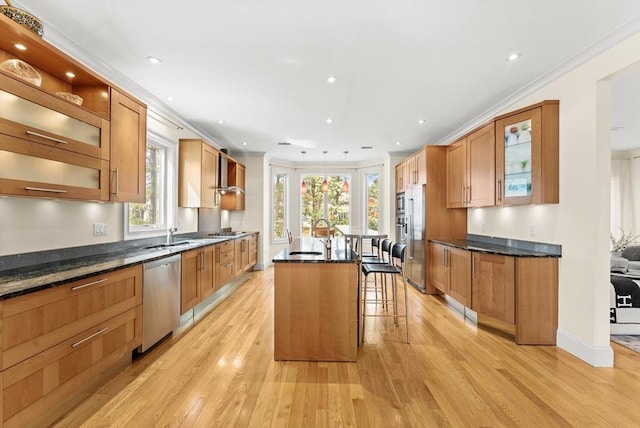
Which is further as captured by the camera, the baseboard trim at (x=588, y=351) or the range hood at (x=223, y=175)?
the range hood at (x=223, y=175)

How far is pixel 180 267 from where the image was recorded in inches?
129

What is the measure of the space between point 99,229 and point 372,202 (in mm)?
6125

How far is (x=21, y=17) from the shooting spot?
1833 mm

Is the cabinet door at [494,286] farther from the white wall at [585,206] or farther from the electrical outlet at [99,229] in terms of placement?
the electrical outlet at [99,229]

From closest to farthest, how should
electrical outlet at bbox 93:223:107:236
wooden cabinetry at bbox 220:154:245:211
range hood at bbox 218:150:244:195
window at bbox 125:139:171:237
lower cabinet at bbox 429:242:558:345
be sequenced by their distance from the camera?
electrical outlet at bbox 93:223:107:236, lower cabinet at bbox 429:242:558:345, window at bbox 125:139:171:237, range hood at bbox 218:150:244:195, wooden cabinetry at bbox 220:154:245:211

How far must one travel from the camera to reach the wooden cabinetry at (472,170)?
3.69m

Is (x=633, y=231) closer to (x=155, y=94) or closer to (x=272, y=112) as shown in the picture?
(x=272, y=112)

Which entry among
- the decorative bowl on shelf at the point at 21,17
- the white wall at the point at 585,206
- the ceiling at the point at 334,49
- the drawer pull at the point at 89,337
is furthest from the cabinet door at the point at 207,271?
the white wall at the point at 585,206

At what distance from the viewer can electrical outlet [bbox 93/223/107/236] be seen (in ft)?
Answer: 9.16

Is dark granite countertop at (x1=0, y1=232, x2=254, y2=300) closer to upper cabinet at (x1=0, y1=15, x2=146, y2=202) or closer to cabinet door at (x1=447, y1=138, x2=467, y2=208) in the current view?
upper cabinet at (x1=0, y1=15, x2=146, y2=202)

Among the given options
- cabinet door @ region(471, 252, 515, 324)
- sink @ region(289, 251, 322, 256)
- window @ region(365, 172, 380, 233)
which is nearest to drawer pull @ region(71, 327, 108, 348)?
sink @ region(289, 251, 322, 256)

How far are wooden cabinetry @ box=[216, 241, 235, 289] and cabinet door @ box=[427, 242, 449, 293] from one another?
3.28 m

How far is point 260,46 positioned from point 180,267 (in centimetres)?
237

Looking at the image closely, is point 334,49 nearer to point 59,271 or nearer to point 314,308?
point 314,308
